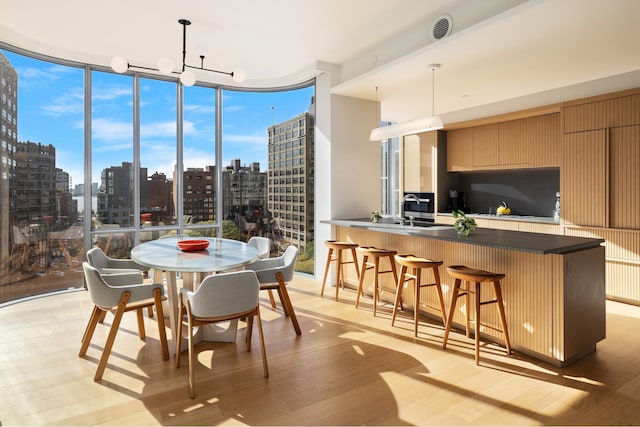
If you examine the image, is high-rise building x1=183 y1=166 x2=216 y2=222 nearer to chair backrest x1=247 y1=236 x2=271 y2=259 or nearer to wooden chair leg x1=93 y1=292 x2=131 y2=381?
chair backrest x1=247 y1=236 x2=271 y2=259

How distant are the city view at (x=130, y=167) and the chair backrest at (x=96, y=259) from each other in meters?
1.63

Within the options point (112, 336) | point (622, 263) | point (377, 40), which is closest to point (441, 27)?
point (377, 40)

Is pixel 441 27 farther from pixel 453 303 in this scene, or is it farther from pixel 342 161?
pixel 453 303

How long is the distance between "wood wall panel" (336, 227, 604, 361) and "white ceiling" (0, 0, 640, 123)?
1.94 m

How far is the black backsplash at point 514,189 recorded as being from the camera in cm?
593

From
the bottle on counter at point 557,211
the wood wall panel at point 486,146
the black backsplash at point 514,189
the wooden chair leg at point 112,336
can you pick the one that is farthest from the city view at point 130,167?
the bottle on counter at point 557,211

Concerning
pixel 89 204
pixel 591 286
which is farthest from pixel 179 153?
pixel 591 286

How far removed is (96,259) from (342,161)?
10.7 feet

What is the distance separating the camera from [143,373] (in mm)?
2793

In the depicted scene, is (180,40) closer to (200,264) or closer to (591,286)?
(200,264)

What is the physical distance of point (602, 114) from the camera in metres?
4.62

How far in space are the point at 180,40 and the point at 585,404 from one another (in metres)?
5.09

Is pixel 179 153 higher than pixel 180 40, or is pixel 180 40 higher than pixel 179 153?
pixel 180 40

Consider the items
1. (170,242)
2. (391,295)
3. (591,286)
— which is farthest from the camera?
(391,295)
